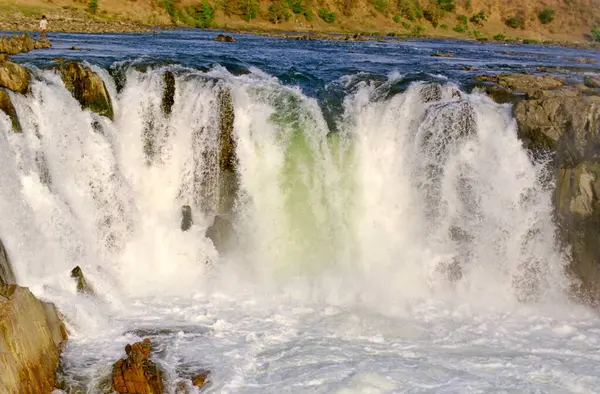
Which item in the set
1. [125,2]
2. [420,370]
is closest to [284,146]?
[420,370]

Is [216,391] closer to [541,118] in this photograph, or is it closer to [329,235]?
[329,235]

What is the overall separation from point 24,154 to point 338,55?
1673 cm

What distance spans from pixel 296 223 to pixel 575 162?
5479mm

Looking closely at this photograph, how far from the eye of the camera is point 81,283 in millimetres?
10758

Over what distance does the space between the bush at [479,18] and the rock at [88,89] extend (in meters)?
57.7

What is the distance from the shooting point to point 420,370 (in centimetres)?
926

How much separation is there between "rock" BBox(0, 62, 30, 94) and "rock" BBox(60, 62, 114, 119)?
985 millimetres

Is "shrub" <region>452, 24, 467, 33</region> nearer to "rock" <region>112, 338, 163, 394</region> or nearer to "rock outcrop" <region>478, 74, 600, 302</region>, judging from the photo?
"rock outcrop" <region>478, 74, 600, 302</region>

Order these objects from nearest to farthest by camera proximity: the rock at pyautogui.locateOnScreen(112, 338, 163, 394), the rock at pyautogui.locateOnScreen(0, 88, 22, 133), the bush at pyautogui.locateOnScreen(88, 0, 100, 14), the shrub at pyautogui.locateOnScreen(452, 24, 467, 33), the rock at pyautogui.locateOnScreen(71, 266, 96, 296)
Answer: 1. the rock at pyautogui.locateOnScreen(112, 338, 163, 394)
2. the rock at pyautogui.locateOnScreen(71, 266, 96, 296)
3. the rock at pyautogui.locateOnScreen(0, 88, 22, 133)
4. the bush at pyautogui.locateOnScreen(88, 0, 100, 14)
5. the shrub at pyautogui.locateOnScreen(452, 24, 467, 33)

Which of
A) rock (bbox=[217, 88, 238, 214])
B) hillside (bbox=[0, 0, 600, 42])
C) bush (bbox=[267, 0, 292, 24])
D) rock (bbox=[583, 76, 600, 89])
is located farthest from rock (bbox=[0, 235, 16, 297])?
bush (bbox=[267, 0, 292, 24])

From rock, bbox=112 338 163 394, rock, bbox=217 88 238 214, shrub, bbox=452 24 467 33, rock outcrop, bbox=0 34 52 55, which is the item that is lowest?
rock, bbox=112 338 163 394

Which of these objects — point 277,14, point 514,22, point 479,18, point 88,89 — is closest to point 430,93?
point 88,89

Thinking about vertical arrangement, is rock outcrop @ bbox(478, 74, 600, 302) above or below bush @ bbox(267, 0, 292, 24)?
below

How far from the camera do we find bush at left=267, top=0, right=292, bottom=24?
52.2m
